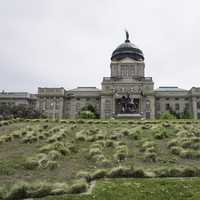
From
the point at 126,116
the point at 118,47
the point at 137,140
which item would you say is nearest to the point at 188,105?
the point at 118,47

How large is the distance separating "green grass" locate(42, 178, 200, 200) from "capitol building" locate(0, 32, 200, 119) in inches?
3411

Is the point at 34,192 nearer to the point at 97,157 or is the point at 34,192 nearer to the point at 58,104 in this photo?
the point at 97,157

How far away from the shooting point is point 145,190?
10609 millimetres

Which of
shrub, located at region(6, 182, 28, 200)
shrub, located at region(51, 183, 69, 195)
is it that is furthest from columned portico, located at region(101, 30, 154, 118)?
shrub, located at region(6, 182, 28, 200)

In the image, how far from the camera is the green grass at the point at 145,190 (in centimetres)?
995

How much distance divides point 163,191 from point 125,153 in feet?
22.0

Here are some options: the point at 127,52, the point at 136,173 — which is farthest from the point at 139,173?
the point at 127,52

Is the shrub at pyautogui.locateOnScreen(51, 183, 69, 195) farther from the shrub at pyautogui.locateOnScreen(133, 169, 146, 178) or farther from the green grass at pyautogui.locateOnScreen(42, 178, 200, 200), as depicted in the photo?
the shrub at pyautogui.locateOnScreen(133, 169, 146, 178)

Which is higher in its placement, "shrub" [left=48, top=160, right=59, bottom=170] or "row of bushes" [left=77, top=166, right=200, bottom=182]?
"shrub" [left=48, top=160, right=59, bottom=170]

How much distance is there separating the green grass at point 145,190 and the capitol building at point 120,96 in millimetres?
86628

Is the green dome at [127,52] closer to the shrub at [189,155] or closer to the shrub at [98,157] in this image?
the shrub at [189,155]

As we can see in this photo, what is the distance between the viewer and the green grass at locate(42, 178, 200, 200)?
995 centimetres

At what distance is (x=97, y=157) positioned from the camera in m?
16.5

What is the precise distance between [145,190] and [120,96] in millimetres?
89812
